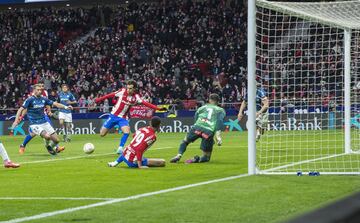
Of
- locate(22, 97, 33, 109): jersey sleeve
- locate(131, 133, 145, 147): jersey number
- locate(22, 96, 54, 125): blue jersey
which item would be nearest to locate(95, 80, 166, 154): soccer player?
locate(22, 96, 54, 125): blue jersey

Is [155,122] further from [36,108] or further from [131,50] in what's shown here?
[131,50]

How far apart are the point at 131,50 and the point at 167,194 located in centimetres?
3480

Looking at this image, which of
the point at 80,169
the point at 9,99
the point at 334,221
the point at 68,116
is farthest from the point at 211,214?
the point at 9,99

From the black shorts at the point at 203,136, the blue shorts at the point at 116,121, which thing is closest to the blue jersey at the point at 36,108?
the blue shorts at the point at 116,121

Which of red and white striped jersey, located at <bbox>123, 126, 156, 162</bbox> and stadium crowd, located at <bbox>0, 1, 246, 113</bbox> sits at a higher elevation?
stadium crowd, located at <bbox>0, 1, 246, 113</bbox>

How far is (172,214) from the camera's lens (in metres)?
7.00

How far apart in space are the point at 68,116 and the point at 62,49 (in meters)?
17.0

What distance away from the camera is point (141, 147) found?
13172mm

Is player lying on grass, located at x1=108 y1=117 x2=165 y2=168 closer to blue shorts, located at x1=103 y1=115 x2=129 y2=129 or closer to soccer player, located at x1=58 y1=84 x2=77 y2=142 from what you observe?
blue shorts, located at x1=103 y1=115 x2=129 y2=129

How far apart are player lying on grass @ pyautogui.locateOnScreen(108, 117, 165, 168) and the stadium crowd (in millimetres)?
23246

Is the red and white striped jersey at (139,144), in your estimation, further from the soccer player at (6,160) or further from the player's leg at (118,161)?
the soccer player at (6,160)

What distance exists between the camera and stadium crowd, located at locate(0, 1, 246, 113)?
39.1m

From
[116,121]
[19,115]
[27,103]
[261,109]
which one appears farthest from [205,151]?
[27,103]

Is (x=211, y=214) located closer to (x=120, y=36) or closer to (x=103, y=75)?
(x=103, y=75)
